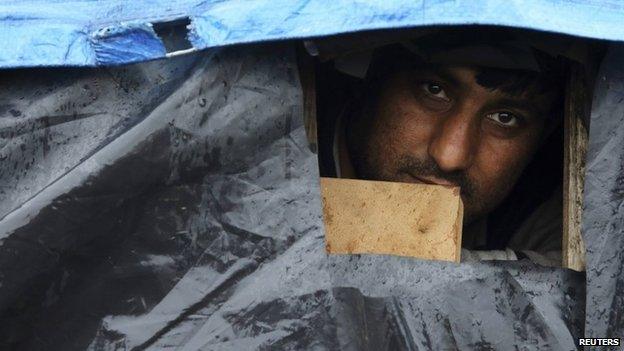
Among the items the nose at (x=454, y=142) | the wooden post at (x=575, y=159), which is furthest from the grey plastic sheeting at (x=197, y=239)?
the nose at (x=454, y=142)

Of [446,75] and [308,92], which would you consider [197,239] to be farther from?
[446,75]

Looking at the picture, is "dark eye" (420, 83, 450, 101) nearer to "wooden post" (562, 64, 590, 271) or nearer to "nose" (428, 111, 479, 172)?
"nose" (428, 111, 479, 172)

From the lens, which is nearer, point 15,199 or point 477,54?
point 15,199

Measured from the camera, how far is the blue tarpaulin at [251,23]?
58.5 inches

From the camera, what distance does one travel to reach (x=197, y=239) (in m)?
1.57

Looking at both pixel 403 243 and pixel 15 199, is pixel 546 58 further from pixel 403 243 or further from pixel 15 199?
pixel 15 199

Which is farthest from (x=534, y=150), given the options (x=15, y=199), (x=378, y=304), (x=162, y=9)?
(x=15, y=199)

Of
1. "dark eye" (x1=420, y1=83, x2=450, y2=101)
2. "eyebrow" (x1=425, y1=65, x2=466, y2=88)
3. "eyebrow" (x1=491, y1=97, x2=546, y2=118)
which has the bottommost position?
"eyebrow" (x1=491, y1=97, x2=546, y2=118)

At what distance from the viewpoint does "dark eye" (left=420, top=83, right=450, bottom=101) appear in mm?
2104

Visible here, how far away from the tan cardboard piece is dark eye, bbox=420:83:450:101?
1.13 ft

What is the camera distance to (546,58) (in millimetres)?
1960

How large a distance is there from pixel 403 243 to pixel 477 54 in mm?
421

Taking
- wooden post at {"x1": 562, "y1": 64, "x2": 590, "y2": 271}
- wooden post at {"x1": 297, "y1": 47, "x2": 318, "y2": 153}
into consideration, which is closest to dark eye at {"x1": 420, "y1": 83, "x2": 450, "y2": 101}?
wooden post at {"x1": 562, "y1": 64, "x2": 590, "y2": 271}

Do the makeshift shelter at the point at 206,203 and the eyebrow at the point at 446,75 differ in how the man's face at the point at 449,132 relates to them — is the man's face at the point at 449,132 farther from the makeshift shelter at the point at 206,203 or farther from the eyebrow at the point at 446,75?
the makeshift shelter at the point at 206,203
